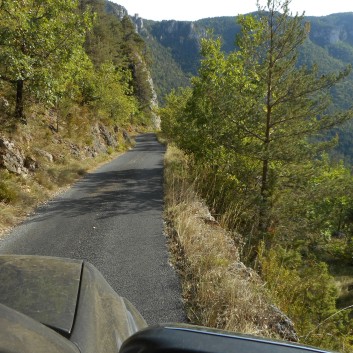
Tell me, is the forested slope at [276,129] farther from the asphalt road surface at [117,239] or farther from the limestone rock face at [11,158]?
the limestone rock face at [11,158]

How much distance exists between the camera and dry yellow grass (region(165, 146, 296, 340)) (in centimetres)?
392

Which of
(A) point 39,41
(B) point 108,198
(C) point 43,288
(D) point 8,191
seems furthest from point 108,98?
(C) point 43,288

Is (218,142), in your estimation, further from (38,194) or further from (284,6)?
(38,194)

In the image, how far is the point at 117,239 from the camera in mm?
7082

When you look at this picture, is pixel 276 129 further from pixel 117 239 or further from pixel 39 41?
pixel 39 41

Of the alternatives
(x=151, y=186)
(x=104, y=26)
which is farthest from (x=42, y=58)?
(x=104, y=26)

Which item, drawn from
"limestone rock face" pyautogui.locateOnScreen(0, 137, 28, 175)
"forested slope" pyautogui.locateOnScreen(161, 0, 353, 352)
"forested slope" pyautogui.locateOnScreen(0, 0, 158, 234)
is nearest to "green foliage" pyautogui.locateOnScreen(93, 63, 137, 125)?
"forested slope" pyautogui.locateOnScreen(0, 0, 158, 234)

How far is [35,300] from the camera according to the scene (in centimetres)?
183

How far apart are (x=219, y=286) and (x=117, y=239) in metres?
3.04

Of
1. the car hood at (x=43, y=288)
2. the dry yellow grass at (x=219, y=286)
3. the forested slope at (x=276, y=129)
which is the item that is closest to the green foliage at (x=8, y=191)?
the dry yellow grass at (x=219, y=286)

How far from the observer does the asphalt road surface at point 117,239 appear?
4.85 m

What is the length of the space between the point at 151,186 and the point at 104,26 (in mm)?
39803

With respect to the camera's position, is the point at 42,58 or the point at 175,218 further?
the point at 42,58

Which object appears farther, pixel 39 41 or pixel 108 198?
pixel 39 41
